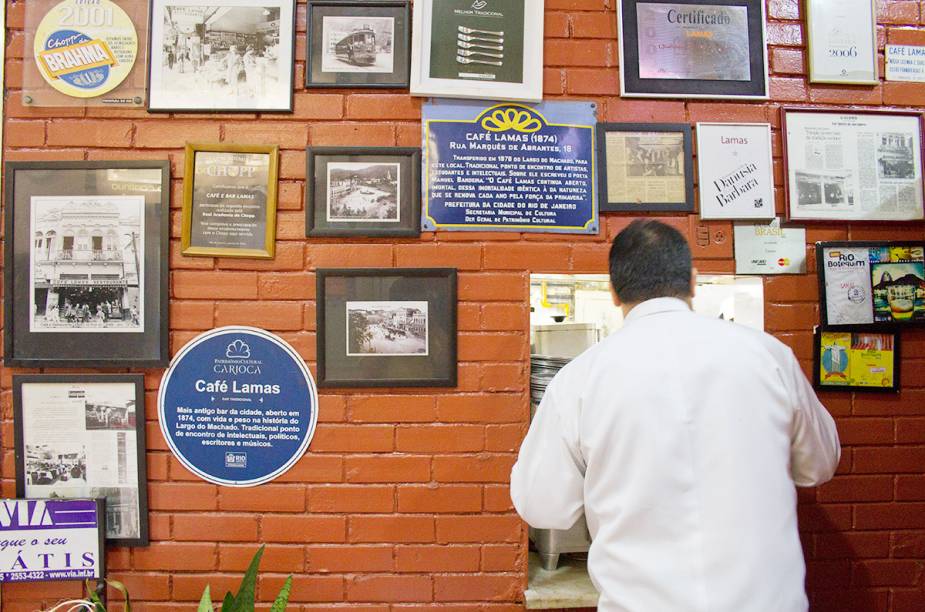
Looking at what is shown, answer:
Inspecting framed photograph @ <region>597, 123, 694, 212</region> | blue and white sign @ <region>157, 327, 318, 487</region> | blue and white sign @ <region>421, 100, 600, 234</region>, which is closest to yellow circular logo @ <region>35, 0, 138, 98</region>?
blue and white sign @ <region>157, 327, 318, 487</region>

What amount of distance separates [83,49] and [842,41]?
8.34 ft

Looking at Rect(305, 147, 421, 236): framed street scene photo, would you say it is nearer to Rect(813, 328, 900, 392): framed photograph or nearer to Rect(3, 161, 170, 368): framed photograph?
Rect(3, 161, 170, 368): framed photograph

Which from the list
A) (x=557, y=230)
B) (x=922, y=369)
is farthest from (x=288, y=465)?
(x=922, y=369)

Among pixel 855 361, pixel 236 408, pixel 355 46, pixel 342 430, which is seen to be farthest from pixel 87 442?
pixel 855 361

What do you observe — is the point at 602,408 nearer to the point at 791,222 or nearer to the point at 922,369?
the point at 791,222

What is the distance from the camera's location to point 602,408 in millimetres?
1236

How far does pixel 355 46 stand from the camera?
182 cm

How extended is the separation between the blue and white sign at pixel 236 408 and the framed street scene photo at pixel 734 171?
1.47 meters

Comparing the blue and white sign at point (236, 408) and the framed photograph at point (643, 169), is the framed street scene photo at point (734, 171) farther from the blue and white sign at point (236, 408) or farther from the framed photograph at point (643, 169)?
the blue and white sign at point (236, 408)

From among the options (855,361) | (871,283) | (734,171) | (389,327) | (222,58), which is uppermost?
(222,58)

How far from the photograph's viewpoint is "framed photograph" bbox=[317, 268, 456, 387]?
1.79 m

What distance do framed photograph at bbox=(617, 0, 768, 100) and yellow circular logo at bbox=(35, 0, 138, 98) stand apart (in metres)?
1.65

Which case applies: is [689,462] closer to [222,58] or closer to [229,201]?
[229,201]

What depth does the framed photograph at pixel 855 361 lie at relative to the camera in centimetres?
187
